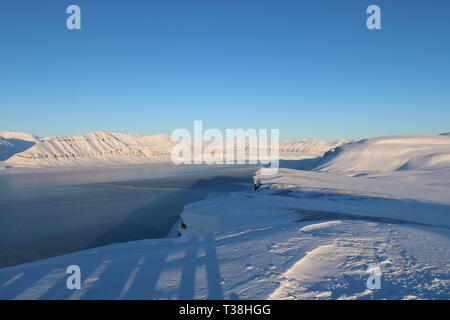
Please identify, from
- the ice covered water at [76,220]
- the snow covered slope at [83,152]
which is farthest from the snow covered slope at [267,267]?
the snow covered slope at [83,152]

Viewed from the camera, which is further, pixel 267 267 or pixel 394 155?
pixel 394 155

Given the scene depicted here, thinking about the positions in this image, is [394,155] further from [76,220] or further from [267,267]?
[267,267]

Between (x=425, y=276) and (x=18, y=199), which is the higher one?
(x=425, y=276)

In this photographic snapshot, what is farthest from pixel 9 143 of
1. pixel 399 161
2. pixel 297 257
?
pixel 297 257

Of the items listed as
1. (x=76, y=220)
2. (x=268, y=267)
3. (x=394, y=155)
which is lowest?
(x=76, y=220)

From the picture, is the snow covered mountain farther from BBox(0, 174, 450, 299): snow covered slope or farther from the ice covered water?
BBox(0, 174, 450, 299): snow covered slope

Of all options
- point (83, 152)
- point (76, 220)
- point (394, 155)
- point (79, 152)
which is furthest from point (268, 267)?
point (83, 152)
